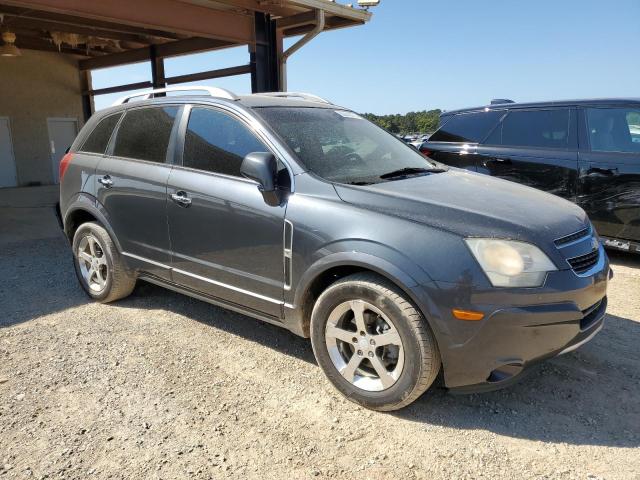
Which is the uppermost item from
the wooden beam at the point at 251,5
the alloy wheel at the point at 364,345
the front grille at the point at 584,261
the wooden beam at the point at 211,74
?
the wooden beam at the point at 251,5

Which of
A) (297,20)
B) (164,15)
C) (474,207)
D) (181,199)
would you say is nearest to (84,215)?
(181,199)

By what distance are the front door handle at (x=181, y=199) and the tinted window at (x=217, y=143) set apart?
0.73 ft

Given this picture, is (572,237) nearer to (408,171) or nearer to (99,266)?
(408,171)

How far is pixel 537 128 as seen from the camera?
20.0ft

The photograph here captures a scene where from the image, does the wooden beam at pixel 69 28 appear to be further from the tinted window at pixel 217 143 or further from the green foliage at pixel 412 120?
the green foliage at pixel 412 120

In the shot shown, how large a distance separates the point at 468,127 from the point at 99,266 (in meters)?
4.87

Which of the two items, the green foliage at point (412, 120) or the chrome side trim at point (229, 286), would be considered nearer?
the chrome side trim at point (229, 286)

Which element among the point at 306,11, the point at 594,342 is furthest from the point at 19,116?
the point at 594,342

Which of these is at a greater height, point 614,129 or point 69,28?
point 69,28

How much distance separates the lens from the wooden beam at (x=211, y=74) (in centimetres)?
980

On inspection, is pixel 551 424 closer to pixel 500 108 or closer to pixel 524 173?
pixel 524 173

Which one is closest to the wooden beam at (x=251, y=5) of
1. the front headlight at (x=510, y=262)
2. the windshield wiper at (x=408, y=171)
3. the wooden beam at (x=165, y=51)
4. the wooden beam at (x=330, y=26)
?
the wooden beam at (x=330, y=26)

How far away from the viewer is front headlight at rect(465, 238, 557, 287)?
8.12 ft

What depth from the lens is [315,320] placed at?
Answer: 297 cm
